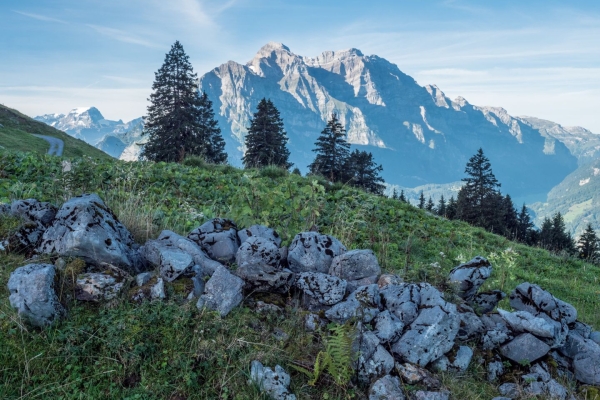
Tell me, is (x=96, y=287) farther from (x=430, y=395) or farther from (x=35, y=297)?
(x=430, y=395)

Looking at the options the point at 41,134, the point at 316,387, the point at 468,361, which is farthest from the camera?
the point at 41,134

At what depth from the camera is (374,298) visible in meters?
4.00

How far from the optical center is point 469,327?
4102 mm

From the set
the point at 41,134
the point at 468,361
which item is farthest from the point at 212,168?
the point at 41,134

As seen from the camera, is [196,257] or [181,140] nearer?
[196,257]

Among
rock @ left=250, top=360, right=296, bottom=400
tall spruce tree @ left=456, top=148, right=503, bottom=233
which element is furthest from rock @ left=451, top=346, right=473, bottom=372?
tall spruce tree @ left=456, top=148, right=503, bottom=233

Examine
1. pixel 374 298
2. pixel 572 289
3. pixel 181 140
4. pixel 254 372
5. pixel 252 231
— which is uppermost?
pixel 181 140

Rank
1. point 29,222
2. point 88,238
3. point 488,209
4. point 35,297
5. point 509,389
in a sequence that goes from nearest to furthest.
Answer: point 35,297, point 509,389, point 88,238, point 29,222, point 488,209

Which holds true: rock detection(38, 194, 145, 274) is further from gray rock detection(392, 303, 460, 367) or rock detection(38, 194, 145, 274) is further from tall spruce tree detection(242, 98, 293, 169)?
tall spruce tree detection(242, 98, 293, 169)

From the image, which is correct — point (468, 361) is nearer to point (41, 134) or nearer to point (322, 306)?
point (322, 306)

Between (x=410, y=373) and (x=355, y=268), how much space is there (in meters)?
1.61

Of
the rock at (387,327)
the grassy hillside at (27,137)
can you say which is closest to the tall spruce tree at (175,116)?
the grassy hillside at (27,137)

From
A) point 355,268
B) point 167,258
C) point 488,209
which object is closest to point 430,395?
point 355,268

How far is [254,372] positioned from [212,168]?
1286 cm
